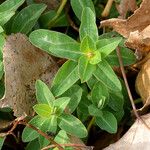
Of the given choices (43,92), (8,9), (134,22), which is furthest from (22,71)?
(134,22)

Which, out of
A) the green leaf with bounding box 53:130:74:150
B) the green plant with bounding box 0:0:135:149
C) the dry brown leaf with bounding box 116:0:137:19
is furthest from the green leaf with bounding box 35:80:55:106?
the dry brown leaf with bounding box 116:0:137:19

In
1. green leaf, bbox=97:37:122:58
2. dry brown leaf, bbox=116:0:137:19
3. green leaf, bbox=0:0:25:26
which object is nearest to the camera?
green leaf, bbox=97:37:122:58

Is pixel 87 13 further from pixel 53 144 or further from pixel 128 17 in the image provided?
pixel 53 144

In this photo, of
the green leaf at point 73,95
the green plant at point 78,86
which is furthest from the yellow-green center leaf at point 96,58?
the green leaf at point 73,95

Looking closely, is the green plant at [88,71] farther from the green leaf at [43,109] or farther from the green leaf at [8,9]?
the green leaf at [8,9]

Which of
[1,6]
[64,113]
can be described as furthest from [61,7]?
[64,113]

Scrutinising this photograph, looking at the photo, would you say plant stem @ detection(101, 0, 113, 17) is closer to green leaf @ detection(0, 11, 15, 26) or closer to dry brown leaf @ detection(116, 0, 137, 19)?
dry brown leaf @ detection(116, 0, 137, 19)
